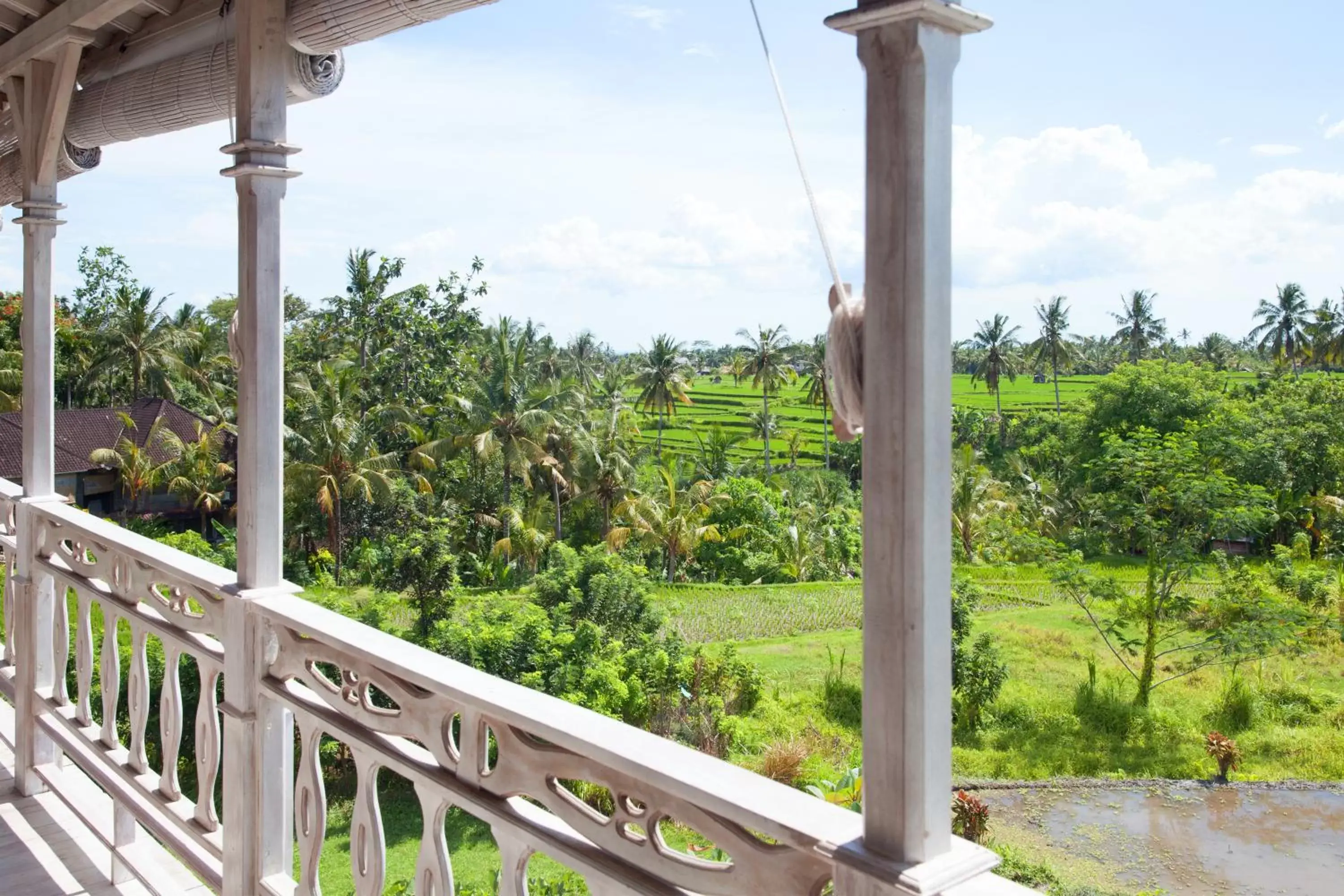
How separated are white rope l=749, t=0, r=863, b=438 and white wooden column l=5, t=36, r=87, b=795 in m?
2.43

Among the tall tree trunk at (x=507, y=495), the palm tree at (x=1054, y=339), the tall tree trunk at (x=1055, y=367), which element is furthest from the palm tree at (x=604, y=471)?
the palm tree at (x=1054, y=339)

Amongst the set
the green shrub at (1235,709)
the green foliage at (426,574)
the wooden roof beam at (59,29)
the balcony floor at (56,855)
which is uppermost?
the wooden roof beam at (59,29)

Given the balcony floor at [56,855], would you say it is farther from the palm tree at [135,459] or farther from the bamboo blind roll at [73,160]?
the palm tree at [135,459]

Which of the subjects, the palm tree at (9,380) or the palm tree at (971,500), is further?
the palm tree at (971,500)

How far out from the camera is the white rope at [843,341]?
0.94m

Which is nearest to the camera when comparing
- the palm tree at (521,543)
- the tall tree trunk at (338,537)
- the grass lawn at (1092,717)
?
the grass lawn at (1092,717)

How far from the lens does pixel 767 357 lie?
37281 millimetres

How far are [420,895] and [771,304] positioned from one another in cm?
4424

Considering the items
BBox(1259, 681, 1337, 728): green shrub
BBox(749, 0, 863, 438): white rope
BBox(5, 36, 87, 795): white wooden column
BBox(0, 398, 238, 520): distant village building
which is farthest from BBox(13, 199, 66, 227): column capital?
BBox(1259, 681, 1337, 728): green shrub

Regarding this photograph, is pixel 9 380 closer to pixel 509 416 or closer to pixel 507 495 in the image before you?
pixel 509 416

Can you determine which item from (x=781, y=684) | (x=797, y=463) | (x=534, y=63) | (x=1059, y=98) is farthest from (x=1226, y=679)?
(x=534, y=63)

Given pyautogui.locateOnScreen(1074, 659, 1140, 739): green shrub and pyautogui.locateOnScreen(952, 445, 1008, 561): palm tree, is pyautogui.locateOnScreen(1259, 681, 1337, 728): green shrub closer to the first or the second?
pyautogui.locateOnScreen(1074, 659, 1140, 739): green shrub

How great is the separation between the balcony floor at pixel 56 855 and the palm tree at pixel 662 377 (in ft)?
101

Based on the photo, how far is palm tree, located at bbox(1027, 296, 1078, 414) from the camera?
4409cm
